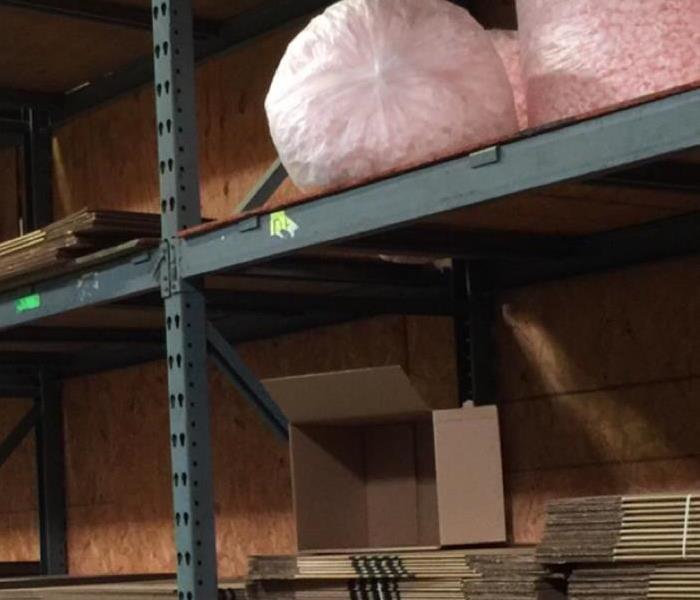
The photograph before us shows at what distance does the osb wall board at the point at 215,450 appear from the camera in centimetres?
374

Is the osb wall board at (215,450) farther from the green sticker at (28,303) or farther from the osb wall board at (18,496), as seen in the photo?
the green sticker at (28,303)

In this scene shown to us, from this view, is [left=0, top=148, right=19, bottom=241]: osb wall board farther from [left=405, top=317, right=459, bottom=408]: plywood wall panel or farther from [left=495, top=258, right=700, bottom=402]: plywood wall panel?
[left=495, top=258, right=700, bottom=402]: plywood wall panel

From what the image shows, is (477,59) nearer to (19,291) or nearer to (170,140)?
(170,140)

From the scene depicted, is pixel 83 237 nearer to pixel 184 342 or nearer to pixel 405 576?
pixel 184 342

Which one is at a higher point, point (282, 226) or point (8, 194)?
point (8, 194)

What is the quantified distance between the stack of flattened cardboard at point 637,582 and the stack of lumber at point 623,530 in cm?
2

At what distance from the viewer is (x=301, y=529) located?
3043 millimetres

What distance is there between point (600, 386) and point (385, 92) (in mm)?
906

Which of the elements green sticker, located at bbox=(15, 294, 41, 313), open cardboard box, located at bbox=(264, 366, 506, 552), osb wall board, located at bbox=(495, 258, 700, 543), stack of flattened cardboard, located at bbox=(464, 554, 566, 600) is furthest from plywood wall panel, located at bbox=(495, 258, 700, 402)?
green sticker, located at bbox=(15, 294, 41, 313)

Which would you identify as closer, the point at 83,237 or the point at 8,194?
the point at 83,237

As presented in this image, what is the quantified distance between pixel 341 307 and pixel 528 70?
104 centimetres

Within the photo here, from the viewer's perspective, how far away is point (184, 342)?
2965mm

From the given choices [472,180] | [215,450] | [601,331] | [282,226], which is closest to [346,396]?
[282,226]

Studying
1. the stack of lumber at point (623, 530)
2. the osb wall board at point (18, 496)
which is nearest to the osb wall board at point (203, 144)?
the osb wall board at point (18, 496)
